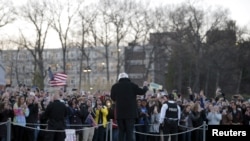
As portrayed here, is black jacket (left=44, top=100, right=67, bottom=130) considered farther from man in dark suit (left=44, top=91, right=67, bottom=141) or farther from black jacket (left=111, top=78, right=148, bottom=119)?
black jacket (left=111, top=78, right=148, bottom=119)

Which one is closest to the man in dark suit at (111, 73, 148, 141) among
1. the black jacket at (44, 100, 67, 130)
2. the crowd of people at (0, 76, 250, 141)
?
the crowd of people at (0, 76, 250, 141)

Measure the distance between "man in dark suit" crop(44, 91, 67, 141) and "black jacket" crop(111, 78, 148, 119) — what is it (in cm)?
303

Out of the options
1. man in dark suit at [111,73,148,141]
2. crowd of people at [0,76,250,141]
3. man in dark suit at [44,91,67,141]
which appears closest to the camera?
man in dark suit at [111,73,148,141]

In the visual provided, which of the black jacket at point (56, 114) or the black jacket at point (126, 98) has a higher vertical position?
the black jacket at point (126, 98)

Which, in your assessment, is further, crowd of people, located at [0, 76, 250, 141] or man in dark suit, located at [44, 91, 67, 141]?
man in dark suit, located at [44, 91, 67, 141]

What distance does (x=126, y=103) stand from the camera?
12.4 m

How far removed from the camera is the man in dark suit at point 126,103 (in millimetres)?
12336

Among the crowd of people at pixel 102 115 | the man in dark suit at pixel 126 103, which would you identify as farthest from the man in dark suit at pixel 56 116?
the man in dark suit at pixel 126 103

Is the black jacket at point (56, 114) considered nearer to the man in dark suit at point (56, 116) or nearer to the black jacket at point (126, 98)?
the man in dark suit at point (56, 116)

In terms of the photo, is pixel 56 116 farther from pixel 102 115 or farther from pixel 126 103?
pixel 102 115

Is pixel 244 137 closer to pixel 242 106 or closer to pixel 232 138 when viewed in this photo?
pixel 232 138

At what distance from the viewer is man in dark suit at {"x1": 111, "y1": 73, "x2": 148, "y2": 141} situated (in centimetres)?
1234

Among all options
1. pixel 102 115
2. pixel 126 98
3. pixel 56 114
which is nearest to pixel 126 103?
pixel 126 98

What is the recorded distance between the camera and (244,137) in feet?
38.4
